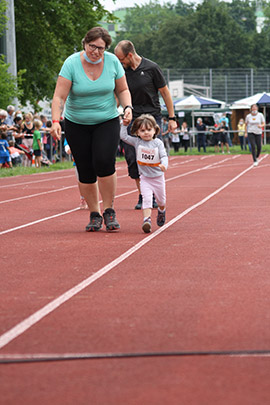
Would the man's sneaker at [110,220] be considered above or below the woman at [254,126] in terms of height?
below

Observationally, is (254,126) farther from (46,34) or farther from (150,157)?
(46,34)

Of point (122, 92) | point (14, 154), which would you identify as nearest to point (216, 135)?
point (14, 154)

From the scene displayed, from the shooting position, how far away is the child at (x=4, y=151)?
2361 cm

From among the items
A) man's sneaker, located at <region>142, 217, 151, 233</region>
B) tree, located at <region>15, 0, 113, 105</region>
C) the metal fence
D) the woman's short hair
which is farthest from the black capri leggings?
the metal fence

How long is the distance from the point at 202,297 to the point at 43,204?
7.78 metres

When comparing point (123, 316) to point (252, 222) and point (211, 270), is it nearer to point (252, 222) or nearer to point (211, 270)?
point (211, 270)

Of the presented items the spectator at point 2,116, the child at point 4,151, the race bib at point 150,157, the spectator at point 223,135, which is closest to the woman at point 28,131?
the child at point 4,151

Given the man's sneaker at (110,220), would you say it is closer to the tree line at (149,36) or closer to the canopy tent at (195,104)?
the tree line at (149,36)

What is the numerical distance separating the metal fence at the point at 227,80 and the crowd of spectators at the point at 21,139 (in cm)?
3334

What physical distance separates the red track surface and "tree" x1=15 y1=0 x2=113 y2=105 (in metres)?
30.1

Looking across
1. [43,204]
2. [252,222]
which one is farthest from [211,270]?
[43,204]

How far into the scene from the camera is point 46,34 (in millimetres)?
40156

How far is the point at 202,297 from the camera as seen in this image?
538cm

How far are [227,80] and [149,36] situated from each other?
153 ft
